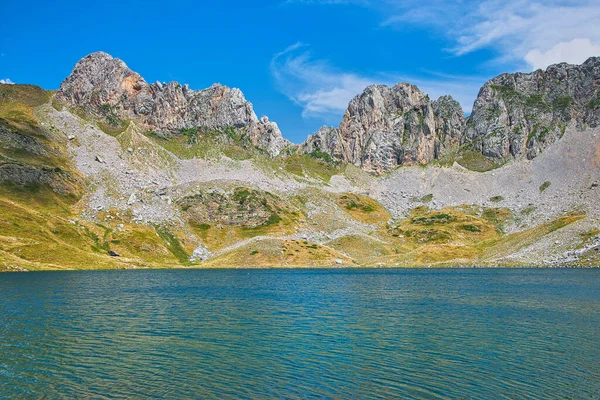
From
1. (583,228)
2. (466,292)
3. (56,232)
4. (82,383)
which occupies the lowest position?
(82,383)

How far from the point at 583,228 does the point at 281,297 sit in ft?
467

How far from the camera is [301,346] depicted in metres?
46.5

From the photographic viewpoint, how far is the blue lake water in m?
32.9

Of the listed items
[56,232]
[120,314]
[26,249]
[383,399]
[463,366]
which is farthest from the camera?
[56,232]

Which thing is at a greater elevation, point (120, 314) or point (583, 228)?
point (583, 228)

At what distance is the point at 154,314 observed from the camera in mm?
67625

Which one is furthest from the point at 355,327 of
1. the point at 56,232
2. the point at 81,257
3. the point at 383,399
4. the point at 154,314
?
the point at 56,232

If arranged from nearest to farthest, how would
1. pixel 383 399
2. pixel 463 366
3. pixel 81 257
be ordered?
pixel 383 399, pixel 463 366, pixel 81 257

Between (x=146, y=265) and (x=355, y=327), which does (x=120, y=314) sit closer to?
(x=355, y=327)

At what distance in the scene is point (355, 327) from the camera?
56.8 m

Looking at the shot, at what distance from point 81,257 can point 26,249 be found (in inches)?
772

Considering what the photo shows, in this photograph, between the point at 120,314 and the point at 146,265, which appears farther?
the point at 146,265

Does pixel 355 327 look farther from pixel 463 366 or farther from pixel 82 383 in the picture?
pixel 82 383

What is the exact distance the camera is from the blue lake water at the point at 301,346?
108 ft
